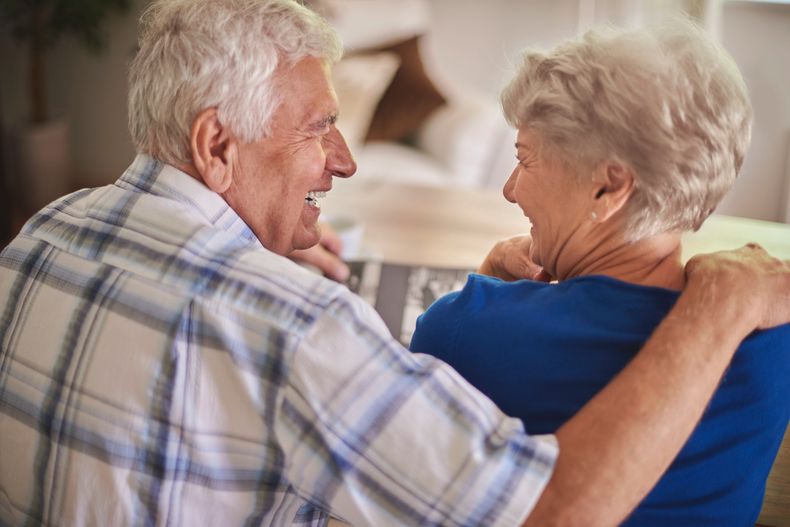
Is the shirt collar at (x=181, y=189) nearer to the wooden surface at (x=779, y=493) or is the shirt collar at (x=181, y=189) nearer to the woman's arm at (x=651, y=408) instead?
the woman's arm at (x=651, y=408)

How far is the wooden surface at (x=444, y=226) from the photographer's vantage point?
76.7 inches

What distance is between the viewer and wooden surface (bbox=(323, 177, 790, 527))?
1.95 metres

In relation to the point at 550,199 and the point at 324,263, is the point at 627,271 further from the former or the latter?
the point at 324,263

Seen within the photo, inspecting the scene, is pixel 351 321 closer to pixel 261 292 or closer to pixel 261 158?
pixel 261 292

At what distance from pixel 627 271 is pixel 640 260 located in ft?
0.08

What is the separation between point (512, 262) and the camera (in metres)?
1.33

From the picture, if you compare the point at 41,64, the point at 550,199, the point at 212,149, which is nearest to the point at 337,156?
the point at 212,149

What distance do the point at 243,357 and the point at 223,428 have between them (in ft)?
0.28

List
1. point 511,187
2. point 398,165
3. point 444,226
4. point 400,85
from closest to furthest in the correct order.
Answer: point 511,187 < point 444,226 < point 398,165 < point 400,85

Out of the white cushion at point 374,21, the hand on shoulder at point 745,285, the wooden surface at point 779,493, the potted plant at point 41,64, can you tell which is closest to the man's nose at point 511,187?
the hand on shoulder at point 745,285

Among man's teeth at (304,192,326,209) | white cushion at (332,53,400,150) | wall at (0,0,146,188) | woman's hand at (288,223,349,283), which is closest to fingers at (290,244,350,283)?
woman's hand at (288,223,349,283)

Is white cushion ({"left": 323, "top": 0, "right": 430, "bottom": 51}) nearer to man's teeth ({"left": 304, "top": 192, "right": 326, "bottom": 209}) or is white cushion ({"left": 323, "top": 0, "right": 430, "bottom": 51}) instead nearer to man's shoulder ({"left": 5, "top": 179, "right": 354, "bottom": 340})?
man's teeth ({"left": 304, "top": 192, "right": 326, "bottom": 209})

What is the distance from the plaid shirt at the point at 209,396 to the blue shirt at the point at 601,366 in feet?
0.40

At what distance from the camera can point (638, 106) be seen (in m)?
0.93
